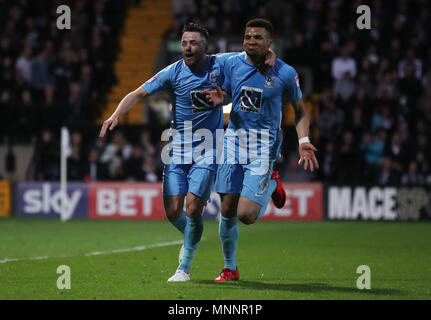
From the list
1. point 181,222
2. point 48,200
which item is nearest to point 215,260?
point 181,222

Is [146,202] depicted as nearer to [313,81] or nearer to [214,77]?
[313,81]

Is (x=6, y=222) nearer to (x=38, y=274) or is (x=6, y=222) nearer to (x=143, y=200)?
(x=143, y=200)

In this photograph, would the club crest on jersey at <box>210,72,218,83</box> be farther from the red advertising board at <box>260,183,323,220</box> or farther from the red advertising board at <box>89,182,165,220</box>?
the red advertising board at <box>89,182,165,220</box>

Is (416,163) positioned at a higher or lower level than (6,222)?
higher

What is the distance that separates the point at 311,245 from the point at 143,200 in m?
6.73

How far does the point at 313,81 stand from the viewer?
21453 mm

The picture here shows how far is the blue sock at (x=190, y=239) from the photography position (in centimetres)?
926

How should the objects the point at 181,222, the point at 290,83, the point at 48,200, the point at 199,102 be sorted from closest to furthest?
1. the point at 290,83
2. the point at 199,102
3. the point at 181,222
4. the point at 48,200

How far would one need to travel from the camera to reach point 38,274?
9828mm

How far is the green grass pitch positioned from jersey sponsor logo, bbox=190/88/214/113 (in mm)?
1817

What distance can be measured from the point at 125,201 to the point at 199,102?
10781 mm

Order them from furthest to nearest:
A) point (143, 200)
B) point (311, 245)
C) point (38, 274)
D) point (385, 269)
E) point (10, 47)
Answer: point (10, 47)
point (143, 200)
point (311, 245)
point (385, 269)
point (38, 274)
